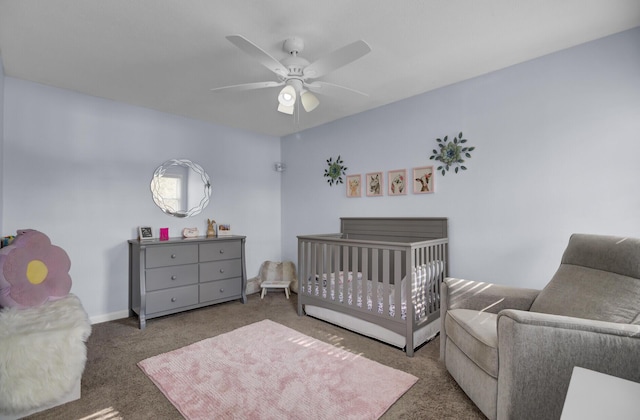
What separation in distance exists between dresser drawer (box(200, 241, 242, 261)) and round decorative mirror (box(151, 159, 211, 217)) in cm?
63

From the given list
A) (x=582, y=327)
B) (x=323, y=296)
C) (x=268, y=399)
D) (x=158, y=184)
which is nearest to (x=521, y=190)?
(x=582, y=327)

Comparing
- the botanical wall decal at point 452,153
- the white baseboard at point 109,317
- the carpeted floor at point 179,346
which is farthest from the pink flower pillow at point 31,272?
the botanical wall decal at point 452,153

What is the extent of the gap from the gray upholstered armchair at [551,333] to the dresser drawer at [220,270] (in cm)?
268

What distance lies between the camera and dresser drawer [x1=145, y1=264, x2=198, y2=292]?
315 centimetres

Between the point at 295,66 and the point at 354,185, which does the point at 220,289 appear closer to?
the point at 354,185

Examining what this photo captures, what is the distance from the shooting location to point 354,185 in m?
3.88

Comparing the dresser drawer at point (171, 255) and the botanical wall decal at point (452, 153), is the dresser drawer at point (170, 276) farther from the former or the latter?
the botanical wall decal at point (452, 153)

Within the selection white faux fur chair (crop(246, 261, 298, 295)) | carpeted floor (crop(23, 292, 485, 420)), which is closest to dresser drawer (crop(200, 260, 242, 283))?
carpeted floor (crop(23, 292, 485, 420))

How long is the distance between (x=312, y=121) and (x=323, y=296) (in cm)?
243

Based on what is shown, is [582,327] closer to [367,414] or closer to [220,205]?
[367,414]

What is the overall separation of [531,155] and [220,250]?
3.46m

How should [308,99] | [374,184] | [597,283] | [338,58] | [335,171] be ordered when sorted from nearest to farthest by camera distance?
[597,283], [338,58], [308,99], [374,184], [335,171]

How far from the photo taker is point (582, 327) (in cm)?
132

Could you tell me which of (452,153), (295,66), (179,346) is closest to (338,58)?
(295,66)
